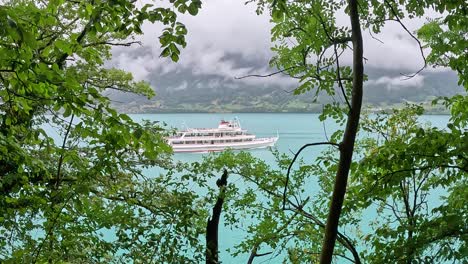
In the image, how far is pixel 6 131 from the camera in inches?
126

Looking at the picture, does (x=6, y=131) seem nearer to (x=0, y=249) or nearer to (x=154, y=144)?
(x=0, y=249)

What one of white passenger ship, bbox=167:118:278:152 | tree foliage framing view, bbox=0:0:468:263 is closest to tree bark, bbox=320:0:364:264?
tree foliage framing view, bbox=0:0:468:263

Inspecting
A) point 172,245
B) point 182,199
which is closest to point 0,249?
point 172,245

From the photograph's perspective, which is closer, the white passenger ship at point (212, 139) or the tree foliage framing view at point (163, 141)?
the tree foliage framing view at point (163, 141)

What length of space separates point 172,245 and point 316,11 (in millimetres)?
2918

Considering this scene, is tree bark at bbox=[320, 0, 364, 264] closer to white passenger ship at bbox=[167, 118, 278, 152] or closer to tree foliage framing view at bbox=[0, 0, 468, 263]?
tree foliage framing view at bbox=[0, 0, 468, 263]

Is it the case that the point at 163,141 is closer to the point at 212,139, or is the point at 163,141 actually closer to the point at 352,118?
the point at 352,118

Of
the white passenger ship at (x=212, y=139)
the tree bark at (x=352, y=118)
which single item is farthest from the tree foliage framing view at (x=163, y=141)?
the white passenger ship at (x=212, y=139)

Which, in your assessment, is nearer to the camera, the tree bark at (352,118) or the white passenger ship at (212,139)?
the tree bark at (352,118)

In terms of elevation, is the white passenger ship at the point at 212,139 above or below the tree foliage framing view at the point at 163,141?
below

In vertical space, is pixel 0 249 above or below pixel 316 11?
below

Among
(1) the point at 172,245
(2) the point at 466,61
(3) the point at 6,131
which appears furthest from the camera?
(1) the point at 172,245

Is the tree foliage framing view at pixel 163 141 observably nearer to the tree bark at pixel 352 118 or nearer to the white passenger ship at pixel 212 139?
the tree bark at pixel 352 118

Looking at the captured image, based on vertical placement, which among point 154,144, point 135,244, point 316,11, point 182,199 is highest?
point 316,11
